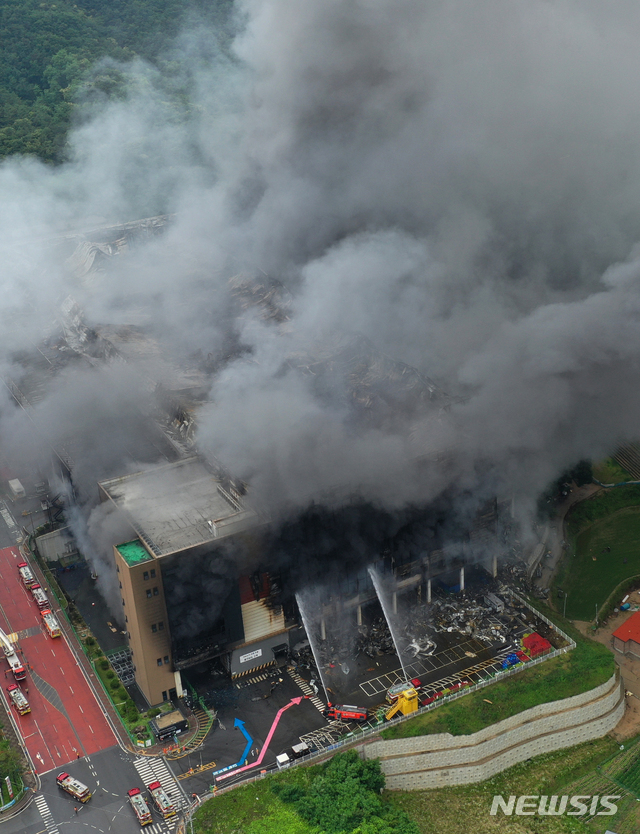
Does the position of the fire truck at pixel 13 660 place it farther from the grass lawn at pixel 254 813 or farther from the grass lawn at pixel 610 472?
the grass lawn at pixel 610 472

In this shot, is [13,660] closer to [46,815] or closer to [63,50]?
[46,815]

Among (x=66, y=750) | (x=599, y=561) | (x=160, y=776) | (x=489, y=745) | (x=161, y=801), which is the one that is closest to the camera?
(x=161, y=801)

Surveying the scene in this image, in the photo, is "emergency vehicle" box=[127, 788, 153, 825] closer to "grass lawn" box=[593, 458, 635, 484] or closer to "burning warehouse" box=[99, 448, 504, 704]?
"burning warehouse" box=[99, 448, 504, 704]

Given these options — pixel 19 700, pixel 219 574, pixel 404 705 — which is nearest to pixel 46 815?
pixel 19 700

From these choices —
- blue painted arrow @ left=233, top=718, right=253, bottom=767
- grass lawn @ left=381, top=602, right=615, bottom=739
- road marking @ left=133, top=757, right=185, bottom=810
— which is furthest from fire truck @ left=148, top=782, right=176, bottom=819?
grass lawn @ left=381, top=602, right=615, bottom=739

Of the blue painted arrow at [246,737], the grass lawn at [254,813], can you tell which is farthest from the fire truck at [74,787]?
the blue painted arrow at [246,737]
